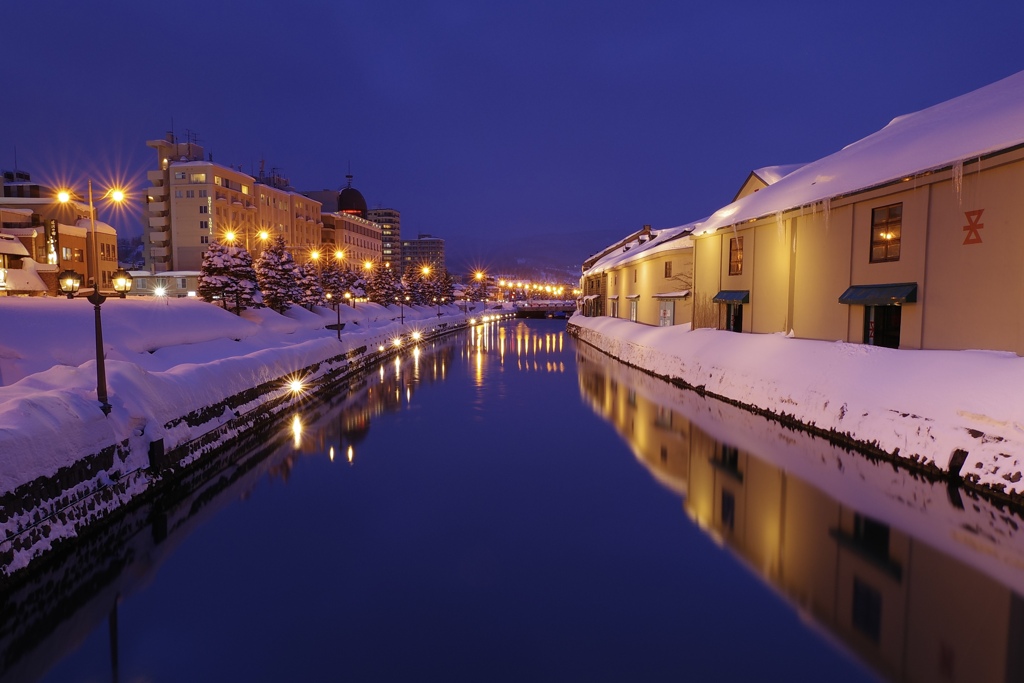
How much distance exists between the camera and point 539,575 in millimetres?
7688

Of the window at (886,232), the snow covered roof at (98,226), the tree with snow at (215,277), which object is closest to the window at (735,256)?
the window at (886,232)

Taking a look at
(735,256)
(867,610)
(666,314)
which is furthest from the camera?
(666,314)

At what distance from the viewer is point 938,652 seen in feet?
19.8

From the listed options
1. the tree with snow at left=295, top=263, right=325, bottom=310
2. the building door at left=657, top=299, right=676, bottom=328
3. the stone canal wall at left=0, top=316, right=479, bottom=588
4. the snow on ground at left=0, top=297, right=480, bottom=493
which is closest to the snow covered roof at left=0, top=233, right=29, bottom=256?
the snow on ground at left=0, top=297, right=480, bottom=493

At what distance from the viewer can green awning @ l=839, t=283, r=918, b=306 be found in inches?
615

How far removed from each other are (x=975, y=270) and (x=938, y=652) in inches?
443

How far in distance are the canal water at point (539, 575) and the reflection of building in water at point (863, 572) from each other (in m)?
0.03

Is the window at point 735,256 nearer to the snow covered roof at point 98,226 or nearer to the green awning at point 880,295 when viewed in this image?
the green awning at point 880,295

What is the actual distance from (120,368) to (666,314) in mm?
29413

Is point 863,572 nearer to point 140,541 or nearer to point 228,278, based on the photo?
point 140,541

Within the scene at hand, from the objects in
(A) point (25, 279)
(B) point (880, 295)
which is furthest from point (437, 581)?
(A) point (25, 279)

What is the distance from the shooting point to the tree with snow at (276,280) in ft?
145

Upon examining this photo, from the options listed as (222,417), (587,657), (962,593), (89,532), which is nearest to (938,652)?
(962,593)

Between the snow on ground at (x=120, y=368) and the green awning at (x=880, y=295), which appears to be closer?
the snow on ground at (x=120, y=368)
